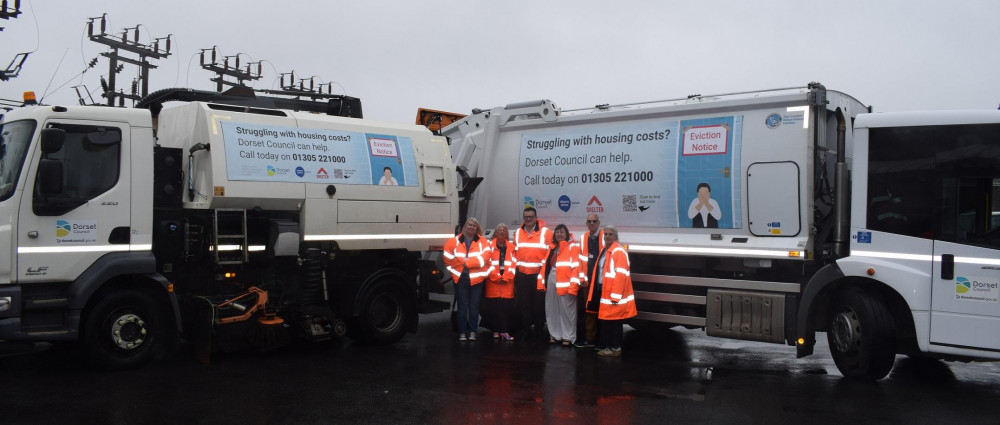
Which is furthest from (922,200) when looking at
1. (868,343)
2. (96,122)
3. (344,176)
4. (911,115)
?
(96,122)

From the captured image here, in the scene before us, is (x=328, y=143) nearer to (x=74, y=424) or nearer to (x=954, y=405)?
(x=74, y=424)

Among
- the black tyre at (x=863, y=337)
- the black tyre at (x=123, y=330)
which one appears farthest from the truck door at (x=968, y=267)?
the black tyre at (x=123, y=330)

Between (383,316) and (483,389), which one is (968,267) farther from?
(383,316)

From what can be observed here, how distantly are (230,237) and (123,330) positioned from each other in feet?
4.27

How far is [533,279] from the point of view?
1028 cm

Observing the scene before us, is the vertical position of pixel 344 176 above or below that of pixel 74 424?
above

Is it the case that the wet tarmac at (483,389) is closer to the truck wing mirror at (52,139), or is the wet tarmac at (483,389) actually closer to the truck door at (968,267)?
the truck door at (968,267)

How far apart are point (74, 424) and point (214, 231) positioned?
2703mm

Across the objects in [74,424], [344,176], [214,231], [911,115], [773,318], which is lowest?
[74,424]

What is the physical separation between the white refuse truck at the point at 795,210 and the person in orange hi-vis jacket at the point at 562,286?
0.56 metres

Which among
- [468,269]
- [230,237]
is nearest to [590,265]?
[468,269]

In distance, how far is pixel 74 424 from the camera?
573cm

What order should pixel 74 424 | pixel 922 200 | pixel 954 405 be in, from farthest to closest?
pixel 922 200 → pixel 954 405 → pixel 74 424

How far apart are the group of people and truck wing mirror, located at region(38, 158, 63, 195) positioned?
429 centimetres
